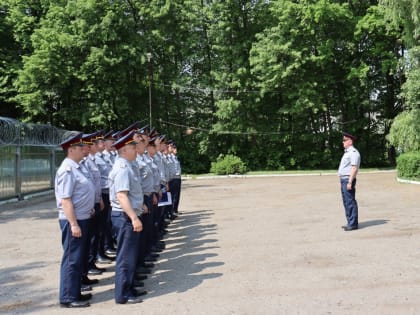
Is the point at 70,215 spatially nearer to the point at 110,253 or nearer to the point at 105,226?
the point at 105,226

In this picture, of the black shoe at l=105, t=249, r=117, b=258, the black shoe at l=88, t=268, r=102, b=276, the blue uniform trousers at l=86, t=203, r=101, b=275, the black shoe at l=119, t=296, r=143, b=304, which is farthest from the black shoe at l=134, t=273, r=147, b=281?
the black shoe at l=105, t=249, r=117, b=258

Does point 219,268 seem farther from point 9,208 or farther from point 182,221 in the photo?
point 9,208

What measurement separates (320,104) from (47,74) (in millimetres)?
20084

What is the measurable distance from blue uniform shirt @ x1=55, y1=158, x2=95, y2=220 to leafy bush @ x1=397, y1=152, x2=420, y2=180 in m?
18.7

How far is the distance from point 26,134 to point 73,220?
14.0 m

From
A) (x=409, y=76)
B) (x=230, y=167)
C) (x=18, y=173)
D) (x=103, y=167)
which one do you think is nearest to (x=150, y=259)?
(x=103, y=167)

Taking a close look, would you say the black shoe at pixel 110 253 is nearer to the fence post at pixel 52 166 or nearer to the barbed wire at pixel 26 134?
the barbed wire at pixel 26 134

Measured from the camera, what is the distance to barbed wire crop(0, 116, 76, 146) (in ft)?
53.0

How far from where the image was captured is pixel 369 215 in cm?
1181

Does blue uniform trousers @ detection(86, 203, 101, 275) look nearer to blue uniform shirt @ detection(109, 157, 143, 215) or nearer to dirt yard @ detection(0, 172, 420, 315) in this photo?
dirt yard @ detection(0, 172, 420, 315)

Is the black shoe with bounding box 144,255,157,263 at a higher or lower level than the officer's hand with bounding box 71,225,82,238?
lower

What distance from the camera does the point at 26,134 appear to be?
59.2 feet

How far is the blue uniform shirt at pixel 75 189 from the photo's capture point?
17.6ft

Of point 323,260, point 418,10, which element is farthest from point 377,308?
point 418,10
